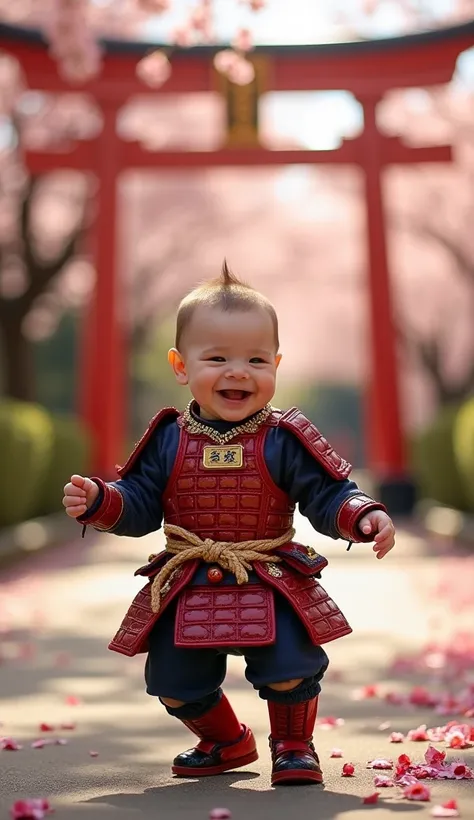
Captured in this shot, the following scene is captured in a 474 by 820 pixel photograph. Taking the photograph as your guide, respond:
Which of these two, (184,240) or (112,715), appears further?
(184,240)

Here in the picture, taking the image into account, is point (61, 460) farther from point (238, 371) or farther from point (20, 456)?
point (238, 371)

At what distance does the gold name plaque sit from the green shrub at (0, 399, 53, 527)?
7.62 meters

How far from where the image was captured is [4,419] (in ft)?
36.0

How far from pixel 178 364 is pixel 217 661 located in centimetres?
85

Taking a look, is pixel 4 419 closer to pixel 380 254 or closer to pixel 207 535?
pixel 380 254

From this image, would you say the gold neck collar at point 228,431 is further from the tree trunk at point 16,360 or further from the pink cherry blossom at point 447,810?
the tree trunk at point 16,360

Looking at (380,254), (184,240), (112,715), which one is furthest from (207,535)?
(184,240)

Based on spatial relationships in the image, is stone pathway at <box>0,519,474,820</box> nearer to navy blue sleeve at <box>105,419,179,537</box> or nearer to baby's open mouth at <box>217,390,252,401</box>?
navy blue sleeve at <box>105,419,179,537</box>

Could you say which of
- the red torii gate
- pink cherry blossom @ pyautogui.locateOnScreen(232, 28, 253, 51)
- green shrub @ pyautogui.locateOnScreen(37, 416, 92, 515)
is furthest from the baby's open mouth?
the red torii gate

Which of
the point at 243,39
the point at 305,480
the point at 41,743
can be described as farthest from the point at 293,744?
the point at 243,39

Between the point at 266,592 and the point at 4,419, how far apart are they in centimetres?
790

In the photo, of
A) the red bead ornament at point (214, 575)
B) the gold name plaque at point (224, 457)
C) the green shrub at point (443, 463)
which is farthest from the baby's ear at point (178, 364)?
the green shrub at point (443, 463)

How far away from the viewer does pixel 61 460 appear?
14.1 meters

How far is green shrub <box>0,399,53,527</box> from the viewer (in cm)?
1109
